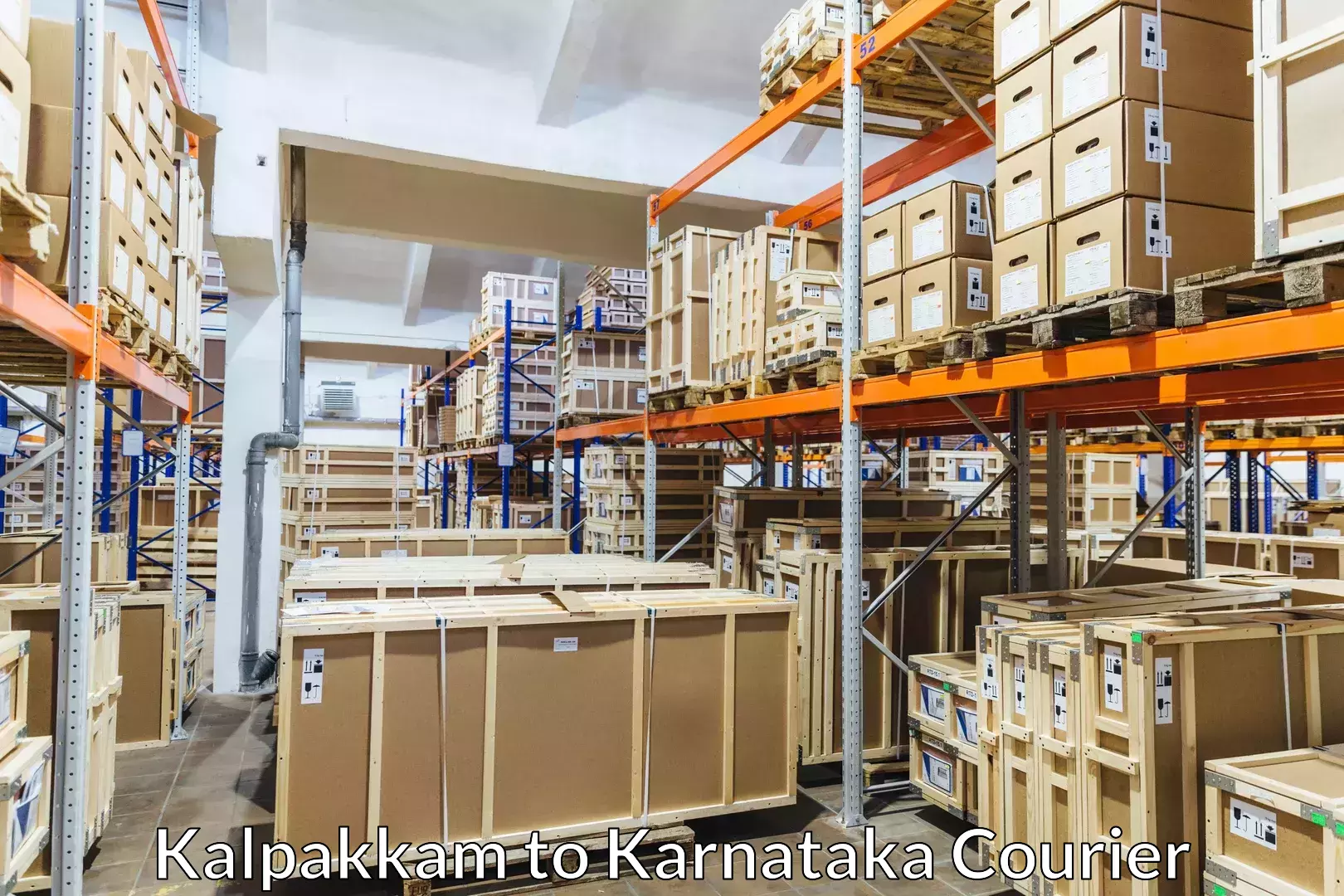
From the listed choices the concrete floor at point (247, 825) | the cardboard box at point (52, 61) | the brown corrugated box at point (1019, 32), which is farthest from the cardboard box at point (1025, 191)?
the cardboard box at point (52, 61)

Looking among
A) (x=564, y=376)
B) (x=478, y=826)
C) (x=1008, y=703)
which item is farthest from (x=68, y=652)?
(x=564, y=376)

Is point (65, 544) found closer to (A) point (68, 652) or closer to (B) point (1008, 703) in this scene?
(A) point (68, 652)

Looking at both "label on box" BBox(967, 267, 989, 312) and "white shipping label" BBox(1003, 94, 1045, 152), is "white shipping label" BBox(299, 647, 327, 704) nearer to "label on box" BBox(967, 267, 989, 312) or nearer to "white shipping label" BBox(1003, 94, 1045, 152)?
"label on box" BBox(967, 267, 989, 312)

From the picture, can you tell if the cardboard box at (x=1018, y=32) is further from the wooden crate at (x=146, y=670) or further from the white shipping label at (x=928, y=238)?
the wooden crate at (x=146, y=670)

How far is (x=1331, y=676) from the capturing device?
4.28m

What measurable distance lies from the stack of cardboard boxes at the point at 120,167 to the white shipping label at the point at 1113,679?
17.0 feet

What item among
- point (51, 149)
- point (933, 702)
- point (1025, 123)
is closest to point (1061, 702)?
point (933, 702)

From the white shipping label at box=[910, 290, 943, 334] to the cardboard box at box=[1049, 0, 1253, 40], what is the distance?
159 centimetres

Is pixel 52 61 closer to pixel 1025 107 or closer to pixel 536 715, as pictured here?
pixel 536 715

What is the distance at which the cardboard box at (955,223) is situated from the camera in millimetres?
5367

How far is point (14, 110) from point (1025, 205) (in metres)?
4.41

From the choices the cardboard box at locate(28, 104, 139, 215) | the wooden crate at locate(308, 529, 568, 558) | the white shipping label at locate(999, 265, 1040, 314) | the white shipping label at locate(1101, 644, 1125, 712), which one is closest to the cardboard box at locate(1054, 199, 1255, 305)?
the white shipping label at locate(999, 265, 1040, 314)

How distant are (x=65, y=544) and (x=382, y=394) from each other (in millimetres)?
26896

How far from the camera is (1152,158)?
3.90 meters
